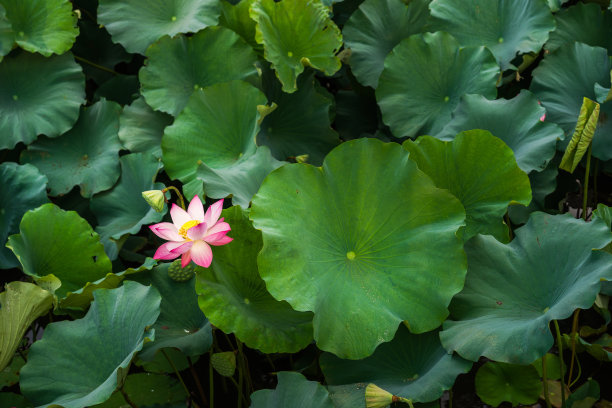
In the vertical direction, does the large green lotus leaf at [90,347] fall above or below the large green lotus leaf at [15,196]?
above

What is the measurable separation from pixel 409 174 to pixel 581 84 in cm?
86

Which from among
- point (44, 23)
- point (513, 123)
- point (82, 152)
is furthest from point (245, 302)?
point (44, 23)

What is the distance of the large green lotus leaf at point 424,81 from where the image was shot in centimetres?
186

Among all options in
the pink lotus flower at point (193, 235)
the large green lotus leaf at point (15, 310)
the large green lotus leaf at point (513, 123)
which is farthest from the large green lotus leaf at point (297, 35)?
the large green lotus leaf at point (15, 310)

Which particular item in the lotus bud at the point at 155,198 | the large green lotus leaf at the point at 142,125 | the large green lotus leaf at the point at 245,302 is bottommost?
the large green lotus leaf at the point at 142,125

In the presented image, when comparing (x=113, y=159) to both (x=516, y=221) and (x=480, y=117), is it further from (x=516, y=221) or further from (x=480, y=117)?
(x=516, y=221)

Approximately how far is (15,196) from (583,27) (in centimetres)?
191

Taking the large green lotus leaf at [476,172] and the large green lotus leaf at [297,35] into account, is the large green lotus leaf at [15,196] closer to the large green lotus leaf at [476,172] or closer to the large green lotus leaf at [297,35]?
the large green lotus leaf at [297,35]

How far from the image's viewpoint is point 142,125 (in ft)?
6.66

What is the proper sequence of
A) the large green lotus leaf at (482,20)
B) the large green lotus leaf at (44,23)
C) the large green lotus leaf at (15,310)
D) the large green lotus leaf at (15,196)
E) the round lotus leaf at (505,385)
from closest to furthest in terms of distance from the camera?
the large green lotus leaf at (15,310)
the round lotus leaf at (505,385)
the large green lotus leaf at (15,196)
the large green lotus leaf at (482,20)
the large green lotus leaf at (44,23)

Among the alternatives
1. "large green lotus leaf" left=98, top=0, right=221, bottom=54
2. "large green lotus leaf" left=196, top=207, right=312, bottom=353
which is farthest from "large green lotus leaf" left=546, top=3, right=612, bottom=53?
"large green lotus leaf" left=196, top=207, right=312, bottom=353

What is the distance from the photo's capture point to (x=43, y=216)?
62.9 inches

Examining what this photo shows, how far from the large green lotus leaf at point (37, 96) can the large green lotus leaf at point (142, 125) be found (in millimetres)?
195

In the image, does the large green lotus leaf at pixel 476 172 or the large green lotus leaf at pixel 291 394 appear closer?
the large green lotus leaf at pixel 291 394
